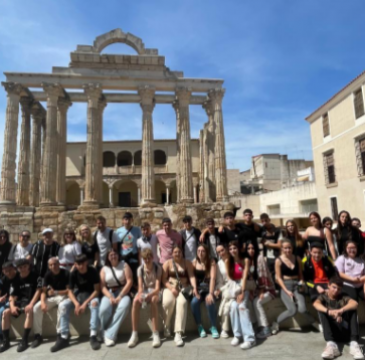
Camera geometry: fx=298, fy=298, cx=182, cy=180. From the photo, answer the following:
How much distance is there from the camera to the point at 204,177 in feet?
74.3

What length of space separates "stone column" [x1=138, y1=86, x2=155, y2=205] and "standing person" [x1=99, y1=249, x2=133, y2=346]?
1268cm

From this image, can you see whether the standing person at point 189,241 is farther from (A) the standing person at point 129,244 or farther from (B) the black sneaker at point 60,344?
(B) the black sneaker at point 60,344

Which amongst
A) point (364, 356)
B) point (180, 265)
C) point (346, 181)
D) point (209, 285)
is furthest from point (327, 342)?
point (346, 181)

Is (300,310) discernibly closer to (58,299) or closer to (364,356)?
(364,356)

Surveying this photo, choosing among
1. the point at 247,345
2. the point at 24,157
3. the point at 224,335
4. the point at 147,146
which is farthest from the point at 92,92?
the point at 247,345

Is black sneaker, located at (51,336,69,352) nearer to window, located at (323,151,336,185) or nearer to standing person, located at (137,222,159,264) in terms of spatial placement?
standing person, located at (137,222,159,264)

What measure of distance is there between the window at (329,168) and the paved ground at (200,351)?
Answer: 56.1 ft

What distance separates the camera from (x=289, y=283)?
16.3 feet

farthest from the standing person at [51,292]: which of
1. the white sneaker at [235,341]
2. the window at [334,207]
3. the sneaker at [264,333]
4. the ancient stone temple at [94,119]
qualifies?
the window at [334,207]

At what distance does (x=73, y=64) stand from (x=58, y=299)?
17031mm

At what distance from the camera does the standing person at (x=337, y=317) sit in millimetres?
4129

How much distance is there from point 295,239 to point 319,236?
54cm

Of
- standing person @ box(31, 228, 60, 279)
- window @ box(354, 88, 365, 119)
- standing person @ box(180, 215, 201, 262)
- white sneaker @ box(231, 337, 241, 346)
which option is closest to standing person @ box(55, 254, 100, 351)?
standing person @ box(31, 228, 60, 279)

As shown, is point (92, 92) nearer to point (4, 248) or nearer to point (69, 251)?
point (4, 248)
